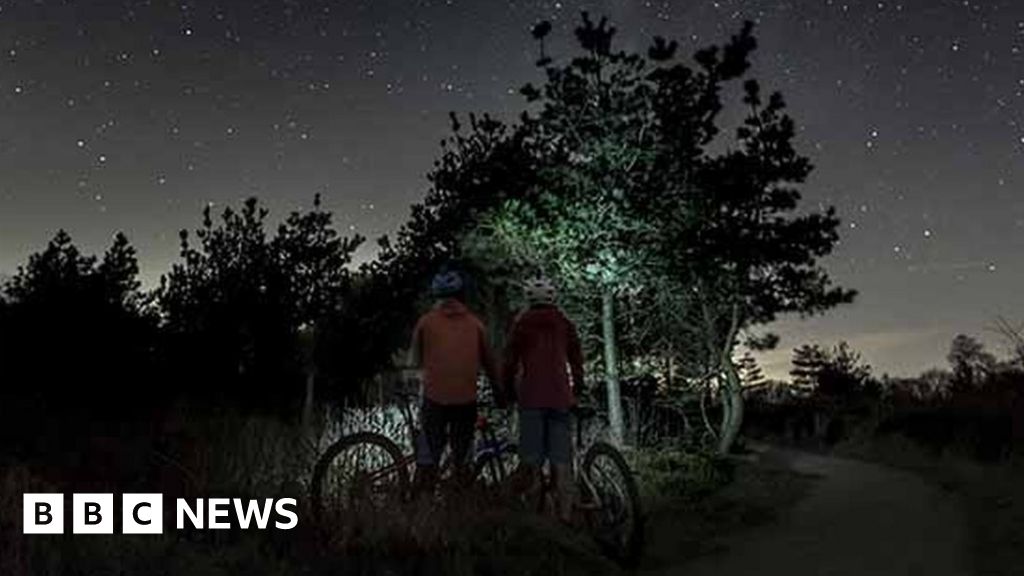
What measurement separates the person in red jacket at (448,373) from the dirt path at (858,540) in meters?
2.03

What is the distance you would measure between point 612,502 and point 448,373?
164 cm

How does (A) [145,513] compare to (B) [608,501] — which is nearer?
(A) [145,513]

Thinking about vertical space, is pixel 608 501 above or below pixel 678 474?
above

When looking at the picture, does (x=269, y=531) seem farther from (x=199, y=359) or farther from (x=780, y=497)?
(x=199, y=359)

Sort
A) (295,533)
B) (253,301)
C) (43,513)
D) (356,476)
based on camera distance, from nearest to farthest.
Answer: (43,513) → (295,533) → (356,476) → (253,301)

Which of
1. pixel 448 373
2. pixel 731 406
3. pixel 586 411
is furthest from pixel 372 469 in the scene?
pixel 731 406

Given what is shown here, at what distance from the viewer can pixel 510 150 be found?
83.8 feet

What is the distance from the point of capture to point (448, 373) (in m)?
8.77

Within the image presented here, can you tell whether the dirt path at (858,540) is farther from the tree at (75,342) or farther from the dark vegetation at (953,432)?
the tree at (75,342)

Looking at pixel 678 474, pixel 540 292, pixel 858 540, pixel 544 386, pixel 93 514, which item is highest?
pixel 540 292

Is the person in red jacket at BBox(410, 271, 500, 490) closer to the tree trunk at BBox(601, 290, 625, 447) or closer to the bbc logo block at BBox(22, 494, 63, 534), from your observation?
the bbc logo block at BBox(22, 494, 63, 534)

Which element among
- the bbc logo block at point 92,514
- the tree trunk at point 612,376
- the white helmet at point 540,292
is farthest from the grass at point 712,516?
the bbc logo block at point 92,514

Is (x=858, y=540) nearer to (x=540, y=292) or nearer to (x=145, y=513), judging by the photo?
(x=540, y=292)

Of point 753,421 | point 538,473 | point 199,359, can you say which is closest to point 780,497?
point 538,473
